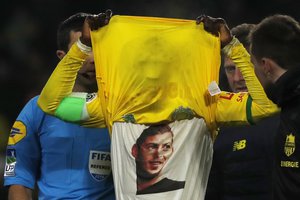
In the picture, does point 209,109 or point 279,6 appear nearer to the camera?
point 209,109

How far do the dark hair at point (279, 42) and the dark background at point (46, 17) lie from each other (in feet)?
8.31

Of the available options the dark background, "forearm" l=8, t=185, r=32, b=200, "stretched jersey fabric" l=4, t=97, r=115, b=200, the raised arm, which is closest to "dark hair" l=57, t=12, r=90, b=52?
"stretched jersey fabric" l=4, t=97, r=115, b=200

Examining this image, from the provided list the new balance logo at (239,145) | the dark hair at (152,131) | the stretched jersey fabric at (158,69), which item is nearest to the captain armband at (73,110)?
the stretched jersey fabric at (158,69)

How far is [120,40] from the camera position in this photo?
2.78 m

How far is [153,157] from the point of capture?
269 centimetres

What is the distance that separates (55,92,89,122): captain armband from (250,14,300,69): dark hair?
693 millimetres

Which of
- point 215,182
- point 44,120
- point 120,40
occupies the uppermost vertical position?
point 120,40

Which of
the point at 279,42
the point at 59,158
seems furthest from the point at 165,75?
the point at 59,158

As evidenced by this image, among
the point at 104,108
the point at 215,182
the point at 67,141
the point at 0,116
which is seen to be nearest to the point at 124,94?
the point at 104,108

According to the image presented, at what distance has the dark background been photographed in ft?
18.2

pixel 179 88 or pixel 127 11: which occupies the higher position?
pixel 127 11

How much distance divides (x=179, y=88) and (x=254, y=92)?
0.92 feet

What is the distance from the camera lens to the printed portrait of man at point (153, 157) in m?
2.68

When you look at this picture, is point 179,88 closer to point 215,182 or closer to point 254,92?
point 254,92
